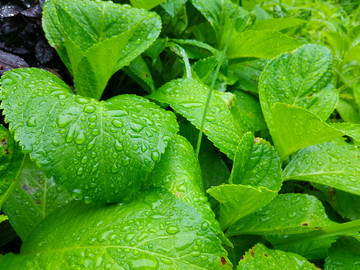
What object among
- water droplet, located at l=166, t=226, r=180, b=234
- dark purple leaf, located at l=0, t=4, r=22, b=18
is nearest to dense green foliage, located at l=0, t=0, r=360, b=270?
water droplet, located at l=166, t=226, r=180, b=234

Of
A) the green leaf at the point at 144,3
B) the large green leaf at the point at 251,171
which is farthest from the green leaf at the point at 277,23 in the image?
the large green leaf at the point at 251,171

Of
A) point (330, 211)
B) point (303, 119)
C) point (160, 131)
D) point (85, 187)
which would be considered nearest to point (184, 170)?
point (160, 131)

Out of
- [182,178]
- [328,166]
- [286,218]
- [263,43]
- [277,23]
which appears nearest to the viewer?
[182,178]

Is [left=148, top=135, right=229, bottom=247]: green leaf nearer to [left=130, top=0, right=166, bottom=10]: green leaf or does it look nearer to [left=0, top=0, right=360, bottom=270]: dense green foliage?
[left=0, top=0, right=360, bottom=270]: dense green foliage

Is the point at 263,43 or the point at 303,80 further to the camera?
the point at 263,43

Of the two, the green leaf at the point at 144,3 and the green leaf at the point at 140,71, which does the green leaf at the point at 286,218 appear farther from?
the green leaf at the point at 144,3

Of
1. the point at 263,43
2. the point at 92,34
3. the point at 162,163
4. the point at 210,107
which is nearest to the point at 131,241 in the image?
the point at 162,163

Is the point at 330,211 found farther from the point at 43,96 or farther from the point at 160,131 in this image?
the point at 43,96

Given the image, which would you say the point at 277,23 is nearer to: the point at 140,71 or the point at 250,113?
the point at 250,113
